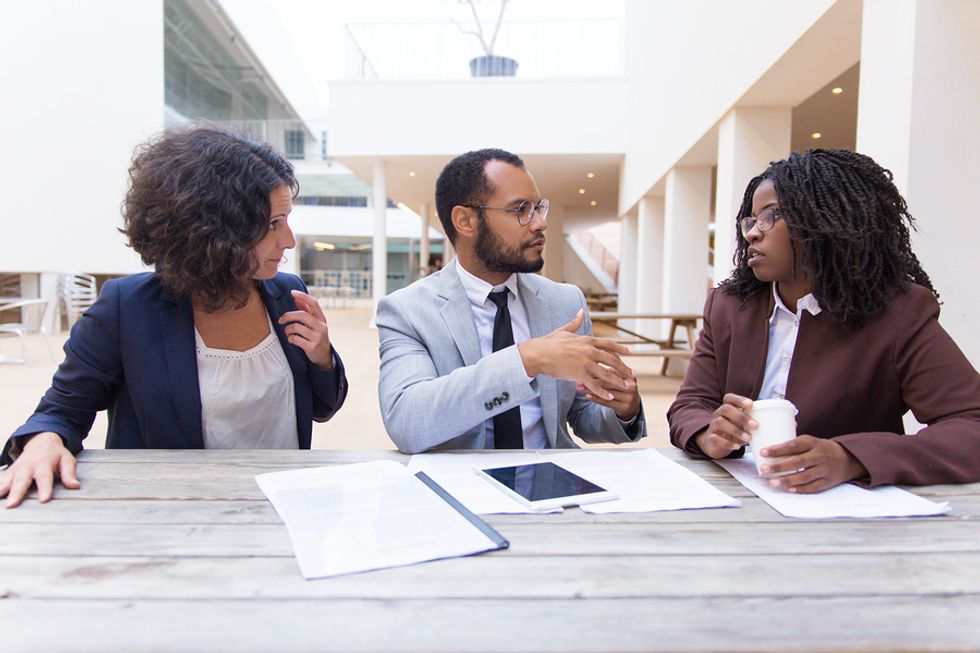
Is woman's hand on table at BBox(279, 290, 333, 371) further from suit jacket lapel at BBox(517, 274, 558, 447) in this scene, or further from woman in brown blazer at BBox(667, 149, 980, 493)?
woman in brown blazer at BBox(667, 149, 980, 493)

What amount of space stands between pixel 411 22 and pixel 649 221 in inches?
220

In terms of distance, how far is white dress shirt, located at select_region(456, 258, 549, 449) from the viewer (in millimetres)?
1633

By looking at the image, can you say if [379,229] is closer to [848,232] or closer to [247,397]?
[247,397]

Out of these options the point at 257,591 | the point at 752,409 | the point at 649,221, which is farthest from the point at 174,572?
the point at 649,221

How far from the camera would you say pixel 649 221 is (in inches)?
393

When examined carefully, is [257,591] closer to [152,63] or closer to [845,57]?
[845,57]

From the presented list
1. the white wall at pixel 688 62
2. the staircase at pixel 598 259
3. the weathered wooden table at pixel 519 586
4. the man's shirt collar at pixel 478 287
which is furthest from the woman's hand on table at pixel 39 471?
the staircase at pixel 598 259

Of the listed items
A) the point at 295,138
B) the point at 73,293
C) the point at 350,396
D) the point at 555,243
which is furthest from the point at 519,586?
the point at 295,138

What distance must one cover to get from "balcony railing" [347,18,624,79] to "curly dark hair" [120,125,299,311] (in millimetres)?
10470

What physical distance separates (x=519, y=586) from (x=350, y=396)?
15.3ft

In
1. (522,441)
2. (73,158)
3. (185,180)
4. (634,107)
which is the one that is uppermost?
(634,107)

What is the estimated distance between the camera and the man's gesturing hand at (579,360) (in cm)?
122

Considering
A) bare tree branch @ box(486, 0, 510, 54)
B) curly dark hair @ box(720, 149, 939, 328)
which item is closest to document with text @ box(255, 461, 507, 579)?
curly dark hair @ box(720, 149, 939, 328)

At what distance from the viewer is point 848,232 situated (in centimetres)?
136
